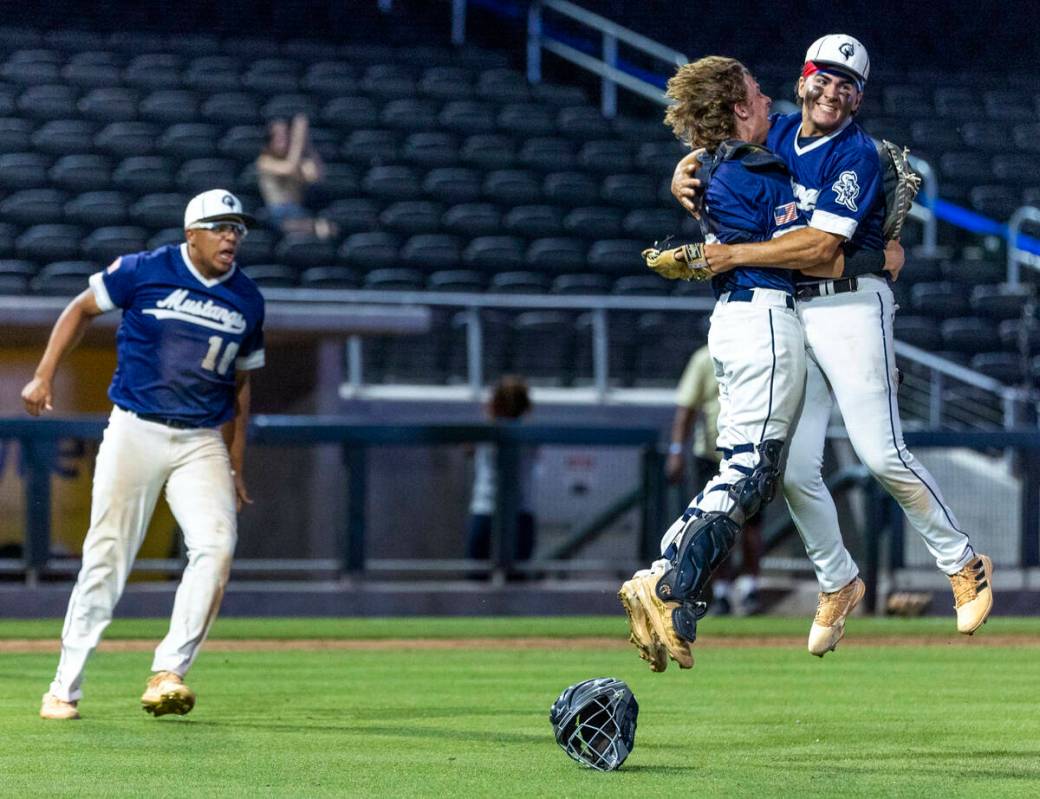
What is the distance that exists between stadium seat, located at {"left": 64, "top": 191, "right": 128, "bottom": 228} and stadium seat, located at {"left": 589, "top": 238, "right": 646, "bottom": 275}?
4613 millimetres

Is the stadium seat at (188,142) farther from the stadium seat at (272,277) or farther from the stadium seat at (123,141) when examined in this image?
the stadium seat at (272,277)

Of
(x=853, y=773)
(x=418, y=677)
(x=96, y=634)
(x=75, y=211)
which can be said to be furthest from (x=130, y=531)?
(x=75, y=211)

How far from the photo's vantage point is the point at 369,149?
19.4 metres

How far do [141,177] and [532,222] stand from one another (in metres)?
3.96

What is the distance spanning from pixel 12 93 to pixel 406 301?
23.9ft

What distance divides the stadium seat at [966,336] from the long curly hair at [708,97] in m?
11.9

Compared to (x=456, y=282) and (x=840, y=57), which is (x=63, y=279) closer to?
(x=456, y=282)

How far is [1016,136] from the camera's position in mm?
22312

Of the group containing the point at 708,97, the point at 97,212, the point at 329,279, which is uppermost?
the point at 708,97

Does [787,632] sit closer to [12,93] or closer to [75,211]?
[75,211]

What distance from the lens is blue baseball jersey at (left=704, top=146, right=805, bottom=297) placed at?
5.68 metres

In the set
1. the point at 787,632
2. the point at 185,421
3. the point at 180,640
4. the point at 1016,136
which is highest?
the point at 1016,136

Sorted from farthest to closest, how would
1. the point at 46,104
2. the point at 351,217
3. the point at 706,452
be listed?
the point at 46,104 → the point at 351,217 → the point at 706,452

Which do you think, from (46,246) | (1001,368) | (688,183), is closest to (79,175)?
(46,246)
